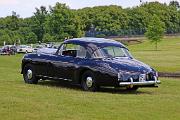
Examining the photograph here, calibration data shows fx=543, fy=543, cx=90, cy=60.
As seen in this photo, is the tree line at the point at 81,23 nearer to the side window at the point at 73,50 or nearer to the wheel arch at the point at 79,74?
the side window at the point at 73,50

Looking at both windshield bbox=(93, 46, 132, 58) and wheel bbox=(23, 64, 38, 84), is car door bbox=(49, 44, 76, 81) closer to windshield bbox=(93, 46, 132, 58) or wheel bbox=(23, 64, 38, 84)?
windshield bbox=(93, 46, 132, 58)

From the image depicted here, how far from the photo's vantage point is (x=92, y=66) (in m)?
15.9

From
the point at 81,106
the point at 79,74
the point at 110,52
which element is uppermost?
the point at 110,52

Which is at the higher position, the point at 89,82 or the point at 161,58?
the point at 89,82

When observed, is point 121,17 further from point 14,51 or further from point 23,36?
point 14,51

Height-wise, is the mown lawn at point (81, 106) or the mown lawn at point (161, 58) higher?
the mown lawn at point (81, 106)

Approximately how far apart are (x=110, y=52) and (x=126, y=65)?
112cm

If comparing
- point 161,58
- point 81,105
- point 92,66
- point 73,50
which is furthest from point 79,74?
point 161,58

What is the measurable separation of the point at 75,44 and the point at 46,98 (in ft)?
13.8

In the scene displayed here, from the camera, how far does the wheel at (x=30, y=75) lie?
18312 millimetres

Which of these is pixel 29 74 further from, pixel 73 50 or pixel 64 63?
pixel 73 50

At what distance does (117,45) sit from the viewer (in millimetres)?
17000

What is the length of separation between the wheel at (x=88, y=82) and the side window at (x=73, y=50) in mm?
714

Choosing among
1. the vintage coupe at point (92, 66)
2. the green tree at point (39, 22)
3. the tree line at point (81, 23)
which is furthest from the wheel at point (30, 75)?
the green tree at point (39, 22)
